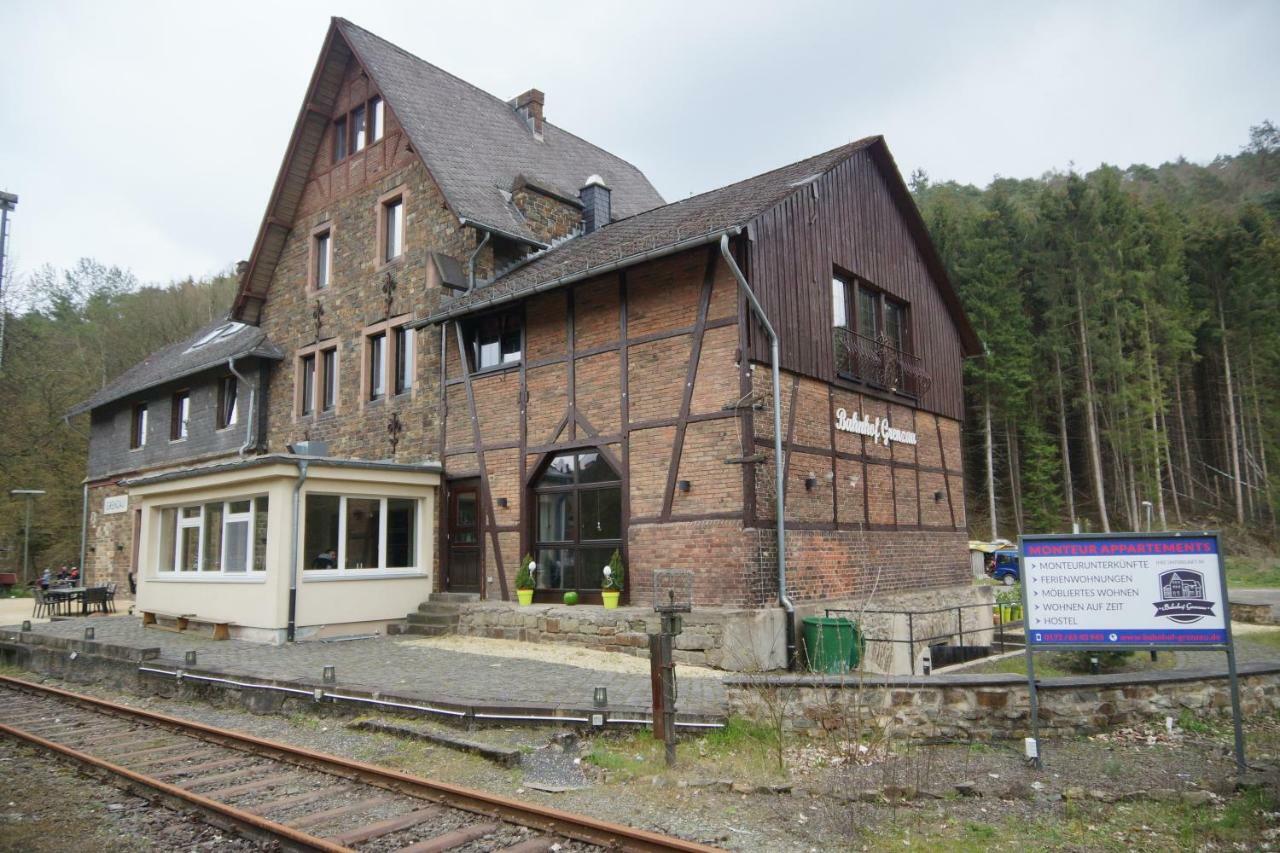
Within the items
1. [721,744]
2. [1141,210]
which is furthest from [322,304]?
[1141,210]

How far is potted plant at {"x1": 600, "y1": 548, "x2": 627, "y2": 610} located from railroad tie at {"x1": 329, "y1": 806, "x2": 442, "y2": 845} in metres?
6.62

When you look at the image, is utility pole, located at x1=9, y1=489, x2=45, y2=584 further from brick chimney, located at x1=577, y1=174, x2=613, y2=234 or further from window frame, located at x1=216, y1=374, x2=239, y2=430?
brick chimney, located at x1=577, y1=174, x2=613, y2=234

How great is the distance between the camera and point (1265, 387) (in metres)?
34.5

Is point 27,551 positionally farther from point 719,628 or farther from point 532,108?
point 719,628

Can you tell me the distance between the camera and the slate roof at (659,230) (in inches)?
474

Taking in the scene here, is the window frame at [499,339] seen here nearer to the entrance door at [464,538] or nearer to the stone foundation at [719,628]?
the entrance door at [464,538]

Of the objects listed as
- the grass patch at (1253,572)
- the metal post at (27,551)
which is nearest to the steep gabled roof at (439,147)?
the metal post at (27,551)

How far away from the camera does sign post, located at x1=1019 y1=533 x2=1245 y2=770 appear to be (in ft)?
20.7

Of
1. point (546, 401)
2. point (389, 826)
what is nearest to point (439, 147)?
point (546, 401)

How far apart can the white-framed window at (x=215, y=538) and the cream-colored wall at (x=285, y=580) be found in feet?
0.73

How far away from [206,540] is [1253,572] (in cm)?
3029

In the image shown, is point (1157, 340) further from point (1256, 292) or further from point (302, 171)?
point (302, 171)

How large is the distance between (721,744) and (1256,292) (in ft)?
121

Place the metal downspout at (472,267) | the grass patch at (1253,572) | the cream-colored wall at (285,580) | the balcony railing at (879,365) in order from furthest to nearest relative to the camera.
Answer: the grass patch at (1253,572) → the metal downspout at (472,267) → the balcony railing at (879,365) → the cream-colored wall at (285,580)
